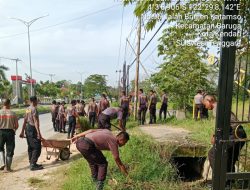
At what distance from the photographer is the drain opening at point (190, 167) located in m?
9.35

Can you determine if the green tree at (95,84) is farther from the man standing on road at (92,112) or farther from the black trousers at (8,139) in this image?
the black trousers at (8,139)

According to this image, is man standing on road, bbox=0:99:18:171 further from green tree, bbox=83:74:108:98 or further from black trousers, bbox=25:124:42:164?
green tree, bbox=83:74:108:98

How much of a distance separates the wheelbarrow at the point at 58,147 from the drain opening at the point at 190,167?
310 centimetres

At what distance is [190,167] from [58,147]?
4031 millimetres

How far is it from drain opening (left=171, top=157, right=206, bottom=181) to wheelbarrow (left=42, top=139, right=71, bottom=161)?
3096 millimetres

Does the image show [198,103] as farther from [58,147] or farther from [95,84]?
[95,84]

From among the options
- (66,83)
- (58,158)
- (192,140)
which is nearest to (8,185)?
(58,158)

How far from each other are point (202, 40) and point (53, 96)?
82.4 m

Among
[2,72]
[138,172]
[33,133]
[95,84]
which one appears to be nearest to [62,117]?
[33,133]

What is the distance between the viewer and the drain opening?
368 inches

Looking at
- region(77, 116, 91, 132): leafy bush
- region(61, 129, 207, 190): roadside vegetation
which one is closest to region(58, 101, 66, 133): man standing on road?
region(77, 116, 91, 132): leafy bush

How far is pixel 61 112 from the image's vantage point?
16.8m

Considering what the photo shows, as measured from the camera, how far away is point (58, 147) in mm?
9242

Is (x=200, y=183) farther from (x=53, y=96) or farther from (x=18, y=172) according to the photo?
(x=53, y=96)
